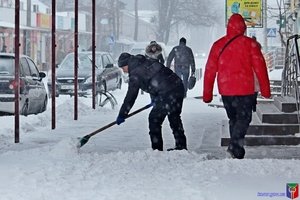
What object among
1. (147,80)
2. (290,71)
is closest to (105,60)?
(290,71)

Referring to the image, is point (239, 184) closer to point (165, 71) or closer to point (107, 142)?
point (165, 71)

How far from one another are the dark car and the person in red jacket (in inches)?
528

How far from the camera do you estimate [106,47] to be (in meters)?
72.4

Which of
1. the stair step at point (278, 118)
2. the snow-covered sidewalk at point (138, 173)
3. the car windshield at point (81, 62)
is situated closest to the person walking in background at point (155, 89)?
the snow-covered sidewalk at point (138, 173)

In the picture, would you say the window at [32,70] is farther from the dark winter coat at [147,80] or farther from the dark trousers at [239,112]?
the dark trousers at [239,112]

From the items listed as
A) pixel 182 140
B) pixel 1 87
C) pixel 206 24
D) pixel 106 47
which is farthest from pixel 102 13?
pixel 182 140

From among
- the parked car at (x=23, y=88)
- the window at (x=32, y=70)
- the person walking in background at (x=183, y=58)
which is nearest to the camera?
the parked car at (x=23, y=88)

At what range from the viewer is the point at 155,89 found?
9.28 m

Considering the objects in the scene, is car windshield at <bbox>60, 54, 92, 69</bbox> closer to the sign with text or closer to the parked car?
the sign with text

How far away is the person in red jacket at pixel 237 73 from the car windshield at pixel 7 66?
729cm

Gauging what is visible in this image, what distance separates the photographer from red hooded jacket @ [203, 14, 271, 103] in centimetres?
849

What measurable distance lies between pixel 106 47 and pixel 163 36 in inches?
227

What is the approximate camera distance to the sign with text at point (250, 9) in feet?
86.8

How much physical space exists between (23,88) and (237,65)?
7023mm
